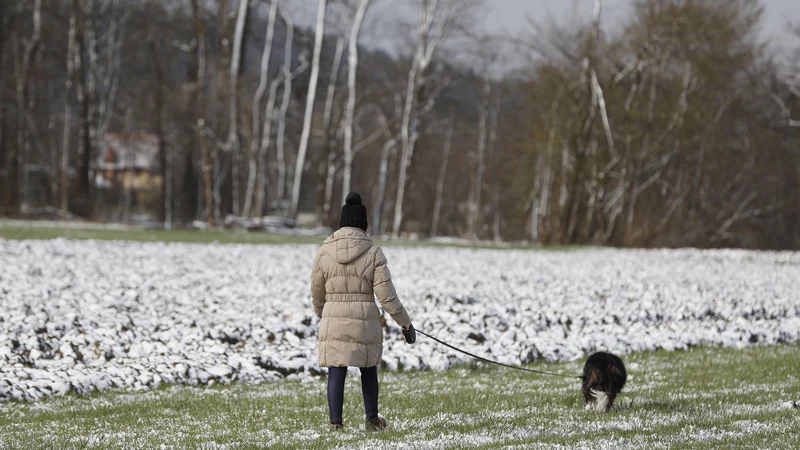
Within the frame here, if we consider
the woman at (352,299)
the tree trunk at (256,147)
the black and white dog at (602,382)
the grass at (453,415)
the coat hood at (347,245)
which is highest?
the tree trunk at (256,147)

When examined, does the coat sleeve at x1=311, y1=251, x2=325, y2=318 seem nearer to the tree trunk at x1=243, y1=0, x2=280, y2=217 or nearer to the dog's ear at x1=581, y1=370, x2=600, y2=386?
the dog's ear at x1=581, y1=370, x2=600, y2=386

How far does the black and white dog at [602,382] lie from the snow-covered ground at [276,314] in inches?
144

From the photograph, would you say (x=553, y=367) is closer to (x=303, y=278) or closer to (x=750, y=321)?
(x=750, y=321)

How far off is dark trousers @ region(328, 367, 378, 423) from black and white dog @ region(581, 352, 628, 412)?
85.8 inches

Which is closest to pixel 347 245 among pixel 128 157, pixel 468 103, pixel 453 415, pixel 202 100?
pixel 453 415

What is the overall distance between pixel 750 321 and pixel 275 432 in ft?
35.9

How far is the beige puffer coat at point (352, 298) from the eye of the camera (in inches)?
259

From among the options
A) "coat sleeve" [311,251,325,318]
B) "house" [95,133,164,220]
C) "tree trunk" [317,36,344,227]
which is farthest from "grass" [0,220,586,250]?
"house" [95,133,164,220]

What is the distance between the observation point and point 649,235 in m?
40.1

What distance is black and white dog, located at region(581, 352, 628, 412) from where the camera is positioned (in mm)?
7535

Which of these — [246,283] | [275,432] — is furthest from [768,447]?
[246,283]

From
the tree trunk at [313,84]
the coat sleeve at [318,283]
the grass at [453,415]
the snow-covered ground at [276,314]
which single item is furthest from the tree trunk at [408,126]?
the coat sleeve at [318,283]

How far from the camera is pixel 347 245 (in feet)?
21.8

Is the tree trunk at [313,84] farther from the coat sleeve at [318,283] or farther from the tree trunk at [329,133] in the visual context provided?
the coat sleeve at [318,283]
